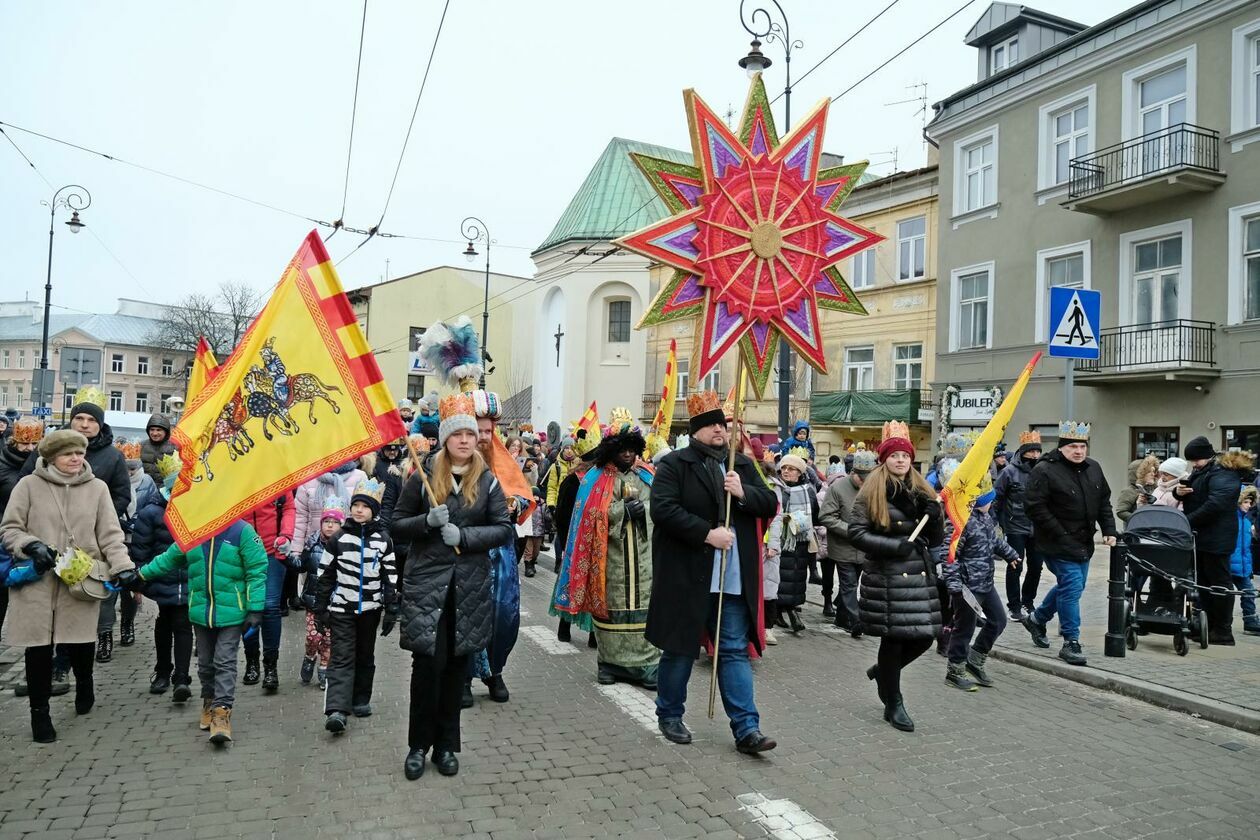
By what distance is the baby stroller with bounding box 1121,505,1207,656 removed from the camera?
8305 mm

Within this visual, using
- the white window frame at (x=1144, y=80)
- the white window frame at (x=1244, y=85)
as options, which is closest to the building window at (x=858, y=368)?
the white window frame at (x=1144, y=80)

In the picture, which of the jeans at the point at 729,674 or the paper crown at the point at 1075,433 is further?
the paper crown at the point at 1075,433

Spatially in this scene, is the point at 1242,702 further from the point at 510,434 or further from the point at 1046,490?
the point at 510,434

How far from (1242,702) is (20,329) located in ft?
318

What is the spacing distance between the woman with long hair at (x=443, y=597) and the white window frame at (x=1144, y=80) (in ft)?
60.6

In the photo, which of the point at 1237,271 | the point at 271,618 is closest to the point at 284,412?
the point at 271,618

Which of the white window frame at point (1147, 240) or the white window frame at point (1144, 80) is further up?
the white window frame at point (1144, 80)

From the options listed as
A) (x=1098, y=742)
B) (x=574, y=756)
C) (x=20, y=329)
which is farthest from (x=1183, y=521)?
(x=20, y=329)

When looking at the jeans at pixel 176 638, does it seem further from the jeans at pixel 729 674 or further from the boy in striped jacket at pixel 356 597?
the jeans at pixel 729 674

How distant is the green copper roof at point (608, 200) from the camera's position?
45.1m

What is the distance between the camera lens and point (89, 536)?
19.0ft

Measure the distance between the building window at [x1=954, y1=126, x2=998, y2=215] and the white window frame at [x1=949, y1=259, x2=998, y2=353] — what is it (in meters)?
1.45

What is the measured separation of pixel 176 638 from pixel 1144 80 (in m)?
20.4

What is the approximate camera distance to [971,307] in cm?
2348
